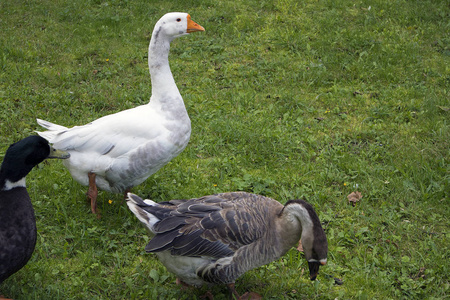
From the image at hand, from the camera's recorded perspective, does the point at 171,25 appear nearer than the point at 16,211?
No

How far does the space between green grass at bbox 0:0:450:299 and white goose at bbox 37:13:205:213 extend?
1.53ft

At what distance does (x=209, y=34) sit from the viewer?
843 cm

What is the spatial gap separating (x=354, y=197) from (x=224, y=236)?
2.04m

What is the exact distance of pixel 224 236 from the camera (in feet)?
11.6

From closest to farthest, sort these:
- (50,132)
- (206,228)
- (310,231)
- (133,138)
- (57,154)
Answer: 1. (310,231)
2. (206,228)
3. (57,154)
4. (133,138)
5. (50,132)

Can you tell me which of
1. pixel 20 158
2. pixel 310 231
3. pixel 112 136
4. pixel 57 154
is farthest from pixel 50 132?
pixel 310 231

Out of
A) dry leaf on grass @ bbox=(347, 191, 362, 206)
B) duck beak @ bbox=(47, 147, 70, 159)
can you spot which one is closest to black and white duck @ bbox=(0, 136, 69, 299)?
duck beak @ bbox=(47, 147, 70, 159)

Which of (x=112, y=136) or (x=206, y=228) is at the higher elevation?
(x=112, y=136)

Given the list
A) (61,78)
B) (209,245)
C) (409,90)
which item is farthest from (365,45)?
(209,245)

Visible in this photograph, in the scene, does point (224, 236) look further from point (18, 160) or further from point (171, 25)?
point (171, 25)

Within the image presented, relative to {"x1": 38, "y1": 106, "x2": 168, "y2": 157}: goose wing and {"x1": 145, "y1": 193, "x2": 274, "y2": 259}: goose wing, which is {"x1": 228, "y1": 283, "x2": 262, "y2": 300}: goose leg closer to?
{"x1": 145, "y1": 193, "x2": 274, "y2": 259}: goose wing

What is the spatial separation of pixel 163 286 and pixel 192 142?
2355mm

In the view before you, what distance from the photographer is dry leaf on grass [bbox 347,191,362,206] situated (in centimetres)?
495

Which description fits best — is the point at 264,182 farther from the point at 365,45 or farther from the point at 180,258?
the point at 365,45
